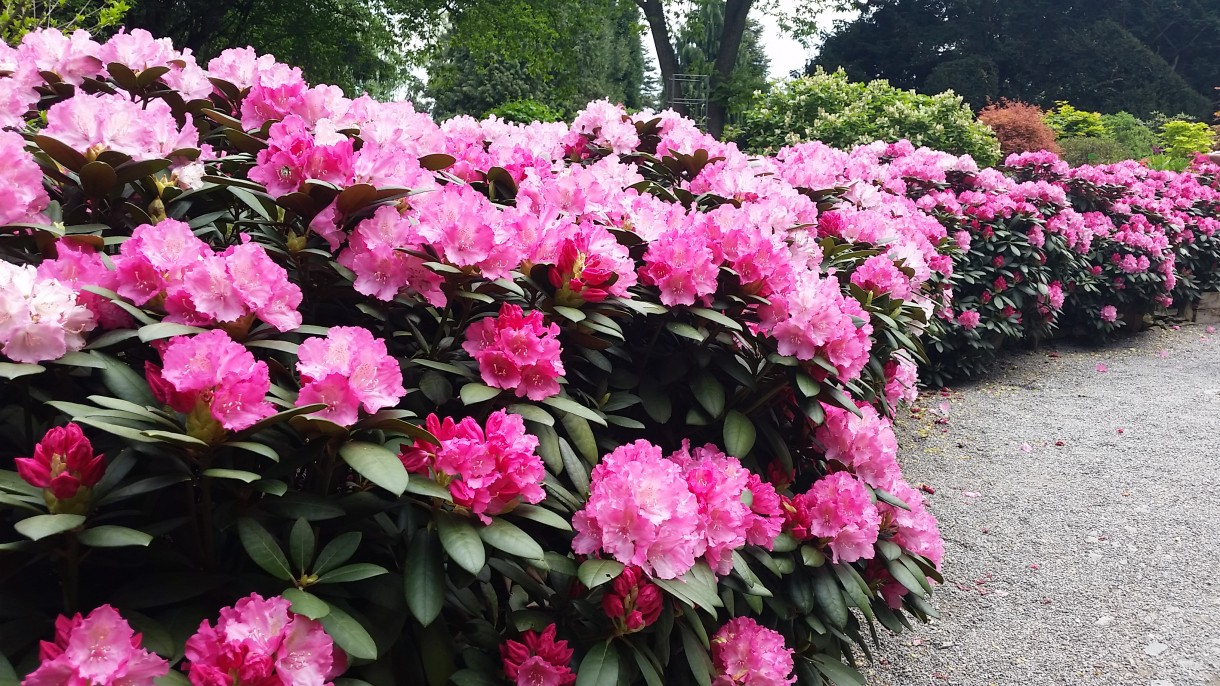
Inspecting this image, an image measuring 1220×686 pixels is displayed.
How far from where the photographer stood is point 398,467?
94 cm

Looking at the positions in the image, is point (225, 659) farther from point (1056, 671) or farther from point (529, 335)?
point (1056, 671)

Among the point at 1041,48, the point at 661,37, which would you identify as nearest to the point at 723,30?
the point at 661,37

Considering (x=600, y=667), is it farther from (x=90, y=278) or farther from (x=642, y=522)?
(x=90, y=278)

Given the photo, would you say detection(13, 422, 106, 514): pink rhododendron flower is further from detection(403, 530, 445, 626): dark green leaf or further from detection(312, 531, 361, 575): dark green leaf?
detection(403, 530, 445, 626): dark green leaf

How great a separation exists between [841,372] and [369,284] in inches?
33.8

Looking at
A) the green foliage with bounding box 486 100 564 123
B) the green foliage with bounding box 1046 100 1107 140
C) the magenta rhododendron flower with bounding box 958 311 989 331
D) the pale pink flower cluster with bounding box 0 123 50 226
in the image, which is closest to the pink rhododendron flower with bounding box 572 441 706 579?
the pale pink flower cluster with bounding box 0 123 50 226

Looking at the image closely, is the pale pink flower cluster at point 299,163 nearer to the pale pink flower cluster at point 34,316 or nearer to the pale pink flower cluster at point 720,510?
the pale pink flower cluster at point 34,316

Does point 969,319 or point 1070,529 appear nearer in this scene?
point 1070,529

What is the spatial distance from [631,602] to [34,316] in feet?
2.69

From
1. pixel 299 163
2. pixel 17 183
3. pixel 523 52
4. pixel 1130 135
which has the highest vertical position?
pixel 1130 135

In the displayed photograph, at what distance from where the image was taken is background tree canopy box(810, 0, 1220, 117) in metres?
21.2

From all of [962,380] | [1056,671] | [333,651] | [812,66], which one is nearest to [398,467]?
[333,651]

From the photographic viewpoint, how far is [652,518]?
3.73 feet

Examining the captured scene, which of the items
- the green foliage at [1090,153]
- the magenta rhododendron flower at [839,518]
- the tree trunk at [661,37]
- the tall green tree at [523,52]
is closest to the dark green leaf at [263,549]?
the magenta rhododendron flower at [839,518]
